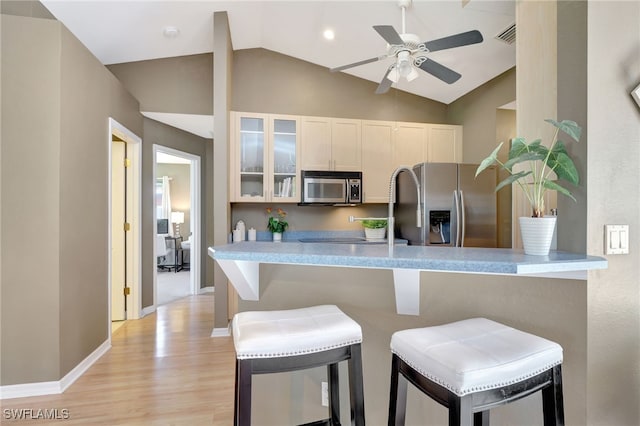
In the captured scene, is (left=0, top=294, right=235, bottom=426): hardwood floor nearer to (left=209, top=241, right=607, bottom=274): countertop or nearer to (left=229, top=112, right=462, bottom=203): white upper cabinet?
(left=209, top=241, right=607, bottom=274): countertop

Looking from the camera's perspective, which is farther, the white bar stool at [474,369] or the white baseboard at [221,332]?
the white baseboard at [221,332]

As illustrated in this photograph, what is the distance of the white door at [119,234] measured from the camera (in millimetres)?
3730

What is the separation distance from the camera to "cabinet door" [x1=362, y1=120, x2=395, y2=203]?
4.02 m

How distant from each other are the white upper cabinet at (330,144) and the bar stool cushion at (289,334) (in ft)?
9.13

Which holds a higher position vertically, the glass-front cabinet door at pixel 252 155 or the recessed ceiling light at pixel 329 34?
the recessed ceiling light at pixel 329 34

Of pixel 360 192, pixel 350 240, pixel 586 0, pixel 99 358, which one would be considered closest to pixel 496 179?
pixel 360 192

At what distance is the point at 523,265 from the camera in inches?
37.6

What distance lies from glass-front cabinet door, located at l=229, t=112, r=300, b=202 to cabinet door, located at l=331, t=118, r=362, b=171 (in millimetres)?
464

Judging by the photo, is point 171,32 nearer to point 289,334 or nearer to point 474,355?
point 289,334

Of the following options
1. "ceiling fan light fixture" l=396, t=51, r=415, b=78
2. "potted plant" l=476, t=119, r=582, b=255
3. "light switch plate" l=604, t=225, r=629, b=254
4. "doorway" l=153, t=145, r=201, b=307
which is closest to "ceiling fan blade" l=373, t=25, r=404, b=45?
"ceiling fan light fixture" l=396, t=51, r=415, b=78

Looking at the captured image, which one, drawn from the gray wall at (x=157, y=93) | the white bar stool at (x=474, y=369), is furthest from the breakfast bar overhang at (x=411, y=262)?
the gray wall at (x=157, y=93)

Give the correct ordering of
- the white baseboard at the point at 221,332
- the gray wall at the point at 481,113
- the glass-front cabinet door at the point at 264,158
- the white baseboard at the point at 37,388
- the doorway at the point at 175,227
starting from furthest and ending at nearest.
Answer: the doorway at the point at 175,227 → the glass-front cabinet door at the point at 264,158 → the gray wall at the point at 481,113 → the white baseboard at the point at 221,332 → the white baseboard at the point at 37,388

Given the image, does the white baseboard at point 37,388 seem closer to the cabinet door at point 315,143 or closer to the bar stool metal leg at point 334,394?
the bar stool metal leg at point 334,394

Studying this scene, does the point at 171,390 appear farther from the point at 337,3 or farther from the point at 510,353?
the point at 337,3
